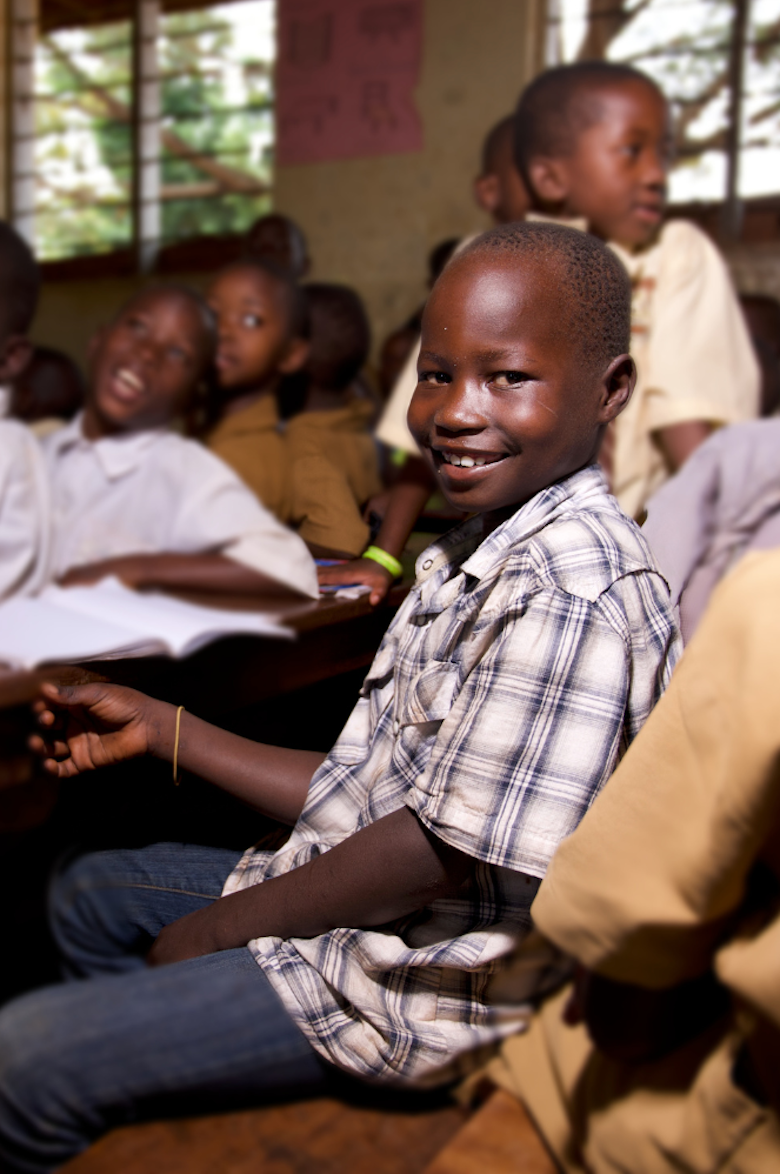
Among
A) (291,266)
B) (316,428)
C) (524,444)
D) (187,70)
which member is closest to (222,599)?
(524,444)

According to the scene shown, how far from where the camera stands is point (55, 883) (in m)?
0.43

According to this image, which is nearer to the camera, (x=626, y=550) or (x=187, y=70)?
(x=626, y=550)

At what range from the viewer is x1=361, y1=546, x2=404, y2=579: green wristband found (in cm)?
60

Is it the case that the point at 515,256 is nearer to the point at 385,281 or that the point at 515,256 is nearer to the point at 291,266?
the point at 291,266

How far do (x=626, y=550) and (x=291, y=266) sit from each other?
8.29 ft

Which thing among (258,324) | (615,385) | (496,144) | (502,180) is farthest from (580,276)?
(496,144)

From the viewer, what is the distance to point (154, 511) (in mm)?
479

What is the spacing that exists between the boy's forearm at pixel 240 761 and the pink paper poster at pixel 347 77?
281 cm

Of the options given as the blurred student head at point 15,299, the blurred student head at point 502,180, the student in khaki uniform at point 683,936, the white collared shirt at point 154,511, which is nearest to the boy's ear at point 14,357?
the blurred student head at point 15,299

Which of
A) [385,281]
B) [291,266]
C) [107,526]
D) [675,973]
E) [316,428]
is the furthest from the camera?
[385,281]

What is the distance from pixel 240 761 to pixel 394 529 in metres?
0.20

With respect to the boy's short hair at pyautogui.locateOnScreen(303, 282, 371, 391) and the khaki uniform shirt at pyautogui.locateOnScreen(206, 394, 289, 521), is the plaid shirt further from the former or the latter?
the boy's short hair at pyautogui.locateOnScreen(303, 282, 371, 391)

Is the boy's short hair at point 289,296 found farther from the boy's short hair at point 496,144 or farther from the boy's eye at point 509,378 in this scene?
the boy's eye at point 509,378

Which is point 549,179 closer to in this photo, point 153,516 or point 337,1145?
point 153,516
